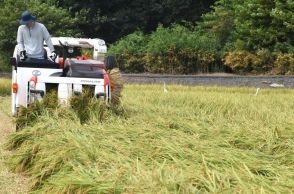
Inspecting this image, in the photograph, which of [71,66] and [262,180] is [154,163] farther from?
[71,66]

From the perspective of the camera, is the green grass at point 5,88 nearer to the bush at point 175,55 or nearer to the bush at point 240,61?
the bush at point 175,55

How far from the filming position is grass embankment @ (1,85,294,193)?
15.9ft

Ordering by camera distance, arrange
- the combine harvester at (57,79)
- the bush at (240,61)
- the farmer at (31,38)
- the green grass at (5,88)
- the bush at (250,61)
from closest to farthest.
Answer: the combine harvester at (57,79) < the farmer at (31,38) < the green grass at (5,88) < the bush at (250,61) < the bush at (240,61)

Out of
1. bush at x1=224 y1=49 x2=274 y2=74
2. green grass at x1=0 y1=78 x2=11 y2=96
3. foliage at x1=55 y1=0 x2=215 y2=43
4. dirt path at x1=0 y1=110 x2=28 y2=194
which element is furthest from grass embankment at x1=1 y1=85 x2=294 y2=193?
foliage at x1=55 y1=0 x2=215 y2=43

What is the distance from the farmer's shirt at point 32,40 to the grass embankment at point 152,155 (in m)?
1.81

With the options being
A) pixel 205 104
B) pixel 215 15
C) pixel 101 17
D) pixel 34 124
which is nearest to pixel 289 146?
pixel 34 124

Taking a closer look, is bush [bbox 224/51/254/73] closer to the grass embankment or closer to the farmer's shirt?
the farmer's shirt

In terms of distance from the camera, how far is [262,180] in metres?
4.86

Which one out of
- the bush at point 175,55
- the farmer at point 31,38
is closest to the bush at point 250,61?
the bush at point 175,55

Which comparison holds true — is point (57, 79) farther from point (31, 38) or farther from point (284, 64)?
Result: point (284, 64)

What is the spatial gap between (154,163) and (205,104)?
7.57 m

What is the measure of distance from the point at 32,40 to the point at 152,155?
4.93m

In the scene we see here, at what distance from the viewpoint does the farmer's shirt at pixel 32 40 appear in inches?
394

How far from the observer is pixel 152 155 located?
5809 millimetres
